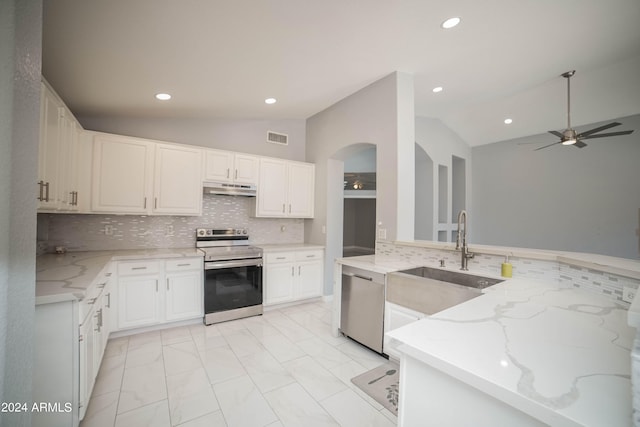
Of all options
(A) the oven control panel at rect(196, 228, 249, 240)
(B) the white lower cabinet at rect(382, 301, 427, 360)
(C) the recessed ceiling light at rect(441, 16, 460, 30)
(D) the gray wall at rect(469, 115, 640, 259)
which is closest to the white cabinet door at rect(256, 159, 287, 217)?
(A) the oven control panel at rect(196, 228, 249, 240)

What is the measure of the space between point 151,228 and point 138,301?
1.01 m

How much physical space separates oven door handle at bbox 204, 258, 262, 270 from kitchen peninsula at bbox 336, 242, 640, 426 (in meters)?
2.73

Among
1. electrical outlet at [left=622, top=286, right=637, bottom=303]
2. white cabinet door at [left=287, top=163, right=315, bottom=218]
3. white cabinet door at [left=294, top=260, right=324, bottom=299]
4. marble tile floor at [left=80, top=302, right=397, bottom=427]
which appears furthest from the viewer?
white cabinet door at [left=287, top=163, right=315, bottom=218]

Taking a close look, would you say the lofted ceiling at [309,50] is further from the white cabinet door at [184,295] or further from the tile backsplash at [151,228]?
the white cabinet door at [184,295]

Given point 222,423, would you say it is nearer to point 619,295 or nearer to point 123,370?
point 123,370

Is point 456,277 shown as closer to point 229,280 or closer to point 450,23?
point 450,23

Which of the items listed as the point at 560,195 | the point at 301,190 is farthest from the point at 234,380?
the point at 560,195

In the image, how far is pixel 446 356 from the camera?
32.9 inches

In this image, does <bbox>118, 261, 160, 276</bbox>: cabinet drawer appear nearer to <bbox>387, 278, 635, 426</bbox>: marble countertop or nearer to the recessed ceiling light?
<bbox>387, 278, 635, 426</bbox>: marble countertop

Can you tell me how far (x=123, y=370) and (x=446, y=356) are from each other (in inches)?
108

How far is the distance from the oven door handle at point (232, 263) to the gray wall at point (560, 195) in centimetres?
529

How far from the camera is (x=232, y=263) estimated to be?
3379 millimetres

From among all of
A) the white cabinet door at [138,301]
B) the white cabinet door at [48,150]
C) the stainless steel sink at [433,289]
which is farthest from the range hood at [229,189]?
the stainless steel sink at [433,289]

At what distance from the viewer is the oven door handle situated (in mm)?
3242
